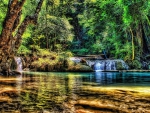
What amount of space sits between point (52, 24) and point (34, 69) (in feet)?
16.8

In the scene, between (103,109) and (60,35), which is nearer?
(103,109)

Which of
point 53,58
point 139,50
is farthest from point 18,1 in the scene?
point 139,50

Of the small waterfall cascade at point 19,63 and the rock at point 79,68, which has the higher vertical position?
the small waterfall cascade at point 19,63

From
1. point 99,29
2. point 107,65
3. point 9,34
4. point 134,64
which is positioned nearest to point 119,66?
point 107,65

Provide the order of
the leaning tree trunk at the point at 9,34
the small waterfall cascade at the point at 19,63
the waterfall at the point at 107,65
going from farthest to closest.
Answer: the waterfall at the point at 107,65
the small waterfall cascade at the point at 19,63
the leaning tree trunk at the point at 9,34

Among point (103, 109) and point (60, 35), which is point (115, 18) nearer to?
point (60, 35)

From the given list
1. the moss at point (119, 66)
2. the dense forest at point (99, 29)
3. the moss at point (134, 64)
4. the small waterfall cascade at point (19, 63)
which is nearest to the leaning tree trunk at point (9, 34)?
the dense forest at point (99, 29)

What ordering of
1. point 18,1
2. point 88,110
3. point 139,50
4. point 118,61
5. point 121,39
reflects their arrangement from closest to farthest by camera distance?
point 88,110 < point 18,1 < point 118,61 < point 139,50 < point 121,39

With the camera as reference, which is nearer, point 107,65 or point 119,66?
point 119,66

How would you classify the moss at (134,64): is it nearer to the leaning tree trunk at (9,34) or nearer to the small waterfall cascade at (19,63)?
the small waterfall cascade at (19,63)

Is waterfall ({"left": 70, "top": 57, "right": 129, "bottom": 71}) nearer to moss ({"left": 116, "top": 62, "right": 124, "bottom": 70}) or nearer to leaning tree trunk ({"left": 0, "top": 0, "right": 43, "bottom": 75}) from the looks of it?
moss ({"left": 116, "top": 62, "right": 124, "bottom": 70})

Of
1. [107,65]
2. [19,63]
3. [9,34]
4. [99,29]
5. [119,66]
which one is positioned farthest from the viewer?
[99,29]

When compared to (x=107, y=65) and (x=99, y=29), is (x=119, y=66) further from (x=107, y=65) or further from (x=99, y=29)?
(x=99, y=29)

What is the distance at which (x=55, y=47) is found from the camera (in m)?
27.1
